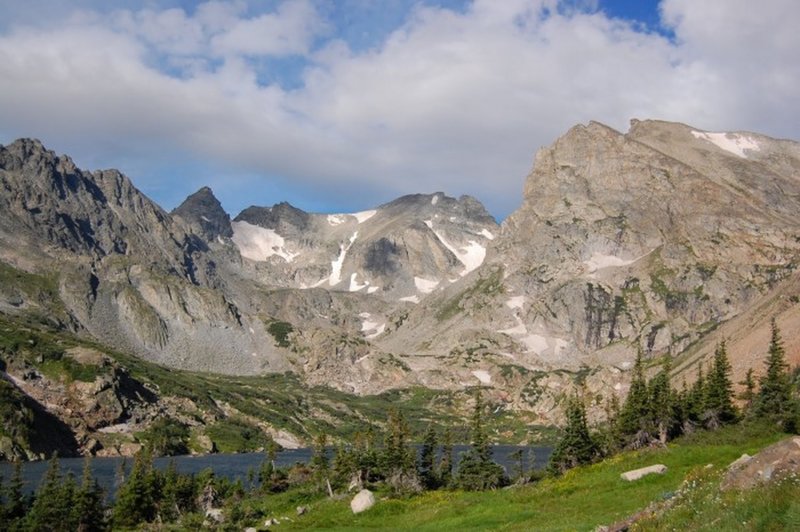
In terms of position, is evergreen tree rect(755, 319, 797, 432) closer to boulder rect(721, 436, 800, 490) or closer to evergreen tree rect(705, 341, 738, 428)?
evergreen tree rect(705, 341, 738, 428)

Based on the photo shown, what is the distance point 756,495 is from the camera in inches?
733

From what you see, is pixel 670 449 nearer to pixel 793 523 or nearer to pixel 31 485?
pixel 793 523

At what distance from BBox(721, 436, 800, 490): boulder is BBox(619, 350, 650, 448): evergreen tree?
2570 inches

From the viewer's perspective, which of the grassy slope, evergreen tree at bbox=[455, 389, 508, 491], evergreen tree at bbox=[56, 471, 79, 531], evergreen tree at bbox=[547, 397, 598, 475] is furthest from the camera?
evergreen tree at bbox=[455, 389, 508, 491]

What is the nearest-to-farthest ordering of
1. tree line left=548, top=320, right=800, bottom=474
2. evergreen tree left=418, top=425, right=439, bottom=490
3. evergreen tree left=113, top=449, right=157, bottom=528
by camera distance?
tree line left=548, top=320, right=800, bottom=474
evergreen tree left=113, top=449, right=157, bottom=528
evergreen tree left=418, top=425, right=439, bottom=490

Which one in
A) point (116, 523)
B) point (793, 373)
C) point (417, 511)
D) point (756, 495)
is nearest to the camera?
point (756, 495)

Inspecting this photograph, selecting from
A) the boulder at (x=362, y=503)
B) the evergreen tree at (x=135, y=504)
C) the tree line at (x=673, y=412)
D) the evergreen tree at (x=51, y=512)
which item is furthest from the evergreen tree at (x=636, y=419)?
the evergreen tree at (x=51, y=512)

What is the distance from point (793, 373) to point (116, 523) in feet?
373

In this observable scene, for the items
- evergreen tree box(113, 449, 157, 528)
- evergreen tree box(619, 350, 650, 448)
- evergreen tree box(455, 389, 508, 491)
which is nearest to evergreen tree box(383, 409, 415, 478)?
evergreen tree box(455, 389, 508, 491)

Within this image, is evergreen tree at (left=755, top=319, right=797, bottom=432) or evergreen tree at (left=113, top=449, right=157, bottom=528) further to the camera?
evergreen tree at (left=113, top=449, right=157, bottom=528)

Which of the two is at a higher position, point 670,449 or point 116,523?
point 670,449

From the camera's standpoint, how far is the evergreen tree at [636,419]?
87500mm

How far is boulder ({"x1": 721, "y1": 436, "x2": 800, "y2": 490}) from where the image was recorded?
20.8 meters

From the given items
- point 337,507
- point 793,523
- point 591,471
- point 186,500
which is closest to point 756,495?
point 793,523
